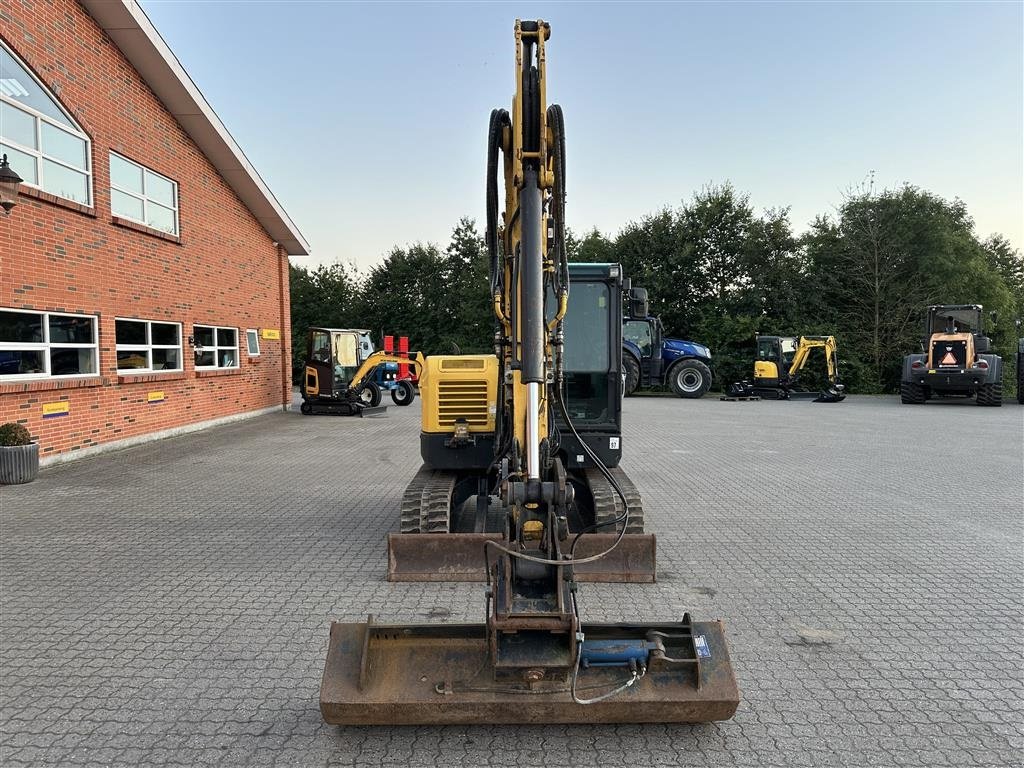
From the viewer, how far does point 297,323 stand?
40875mm

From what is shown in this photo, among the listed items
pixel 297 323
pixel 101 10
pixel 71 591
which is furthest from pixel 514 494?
pixel 297 323

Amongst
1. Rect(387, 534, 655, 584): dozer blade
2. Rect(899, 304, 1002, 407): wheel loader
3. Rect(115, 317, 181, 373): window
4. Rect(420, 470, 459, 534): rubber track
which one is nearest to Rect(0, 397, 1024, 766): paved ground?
Rect(387, 534, 655, 584): dozer blade

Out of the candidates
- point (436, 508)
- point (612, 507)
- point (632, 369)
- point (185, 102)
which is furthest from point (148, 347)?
point (632, 369)

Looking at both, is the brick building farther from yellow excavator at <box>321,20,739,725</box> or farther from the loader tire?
the loader tire

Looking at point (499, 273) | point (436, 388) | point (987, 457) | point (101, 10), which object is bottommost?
point (987, 457)

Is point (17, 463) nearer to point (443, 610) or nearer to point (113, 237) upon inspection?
point (113, 237)

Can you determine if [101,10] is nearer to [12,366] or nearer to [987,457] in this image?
[12,366]

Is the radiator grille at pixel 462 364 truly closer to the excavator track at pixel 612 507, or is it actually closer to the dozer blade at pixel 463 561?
the excavator track at pixel 612 507

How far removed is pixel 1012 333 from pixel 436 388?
3160 centimetres

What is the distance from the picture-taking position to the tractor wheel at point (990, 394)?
71.9ft

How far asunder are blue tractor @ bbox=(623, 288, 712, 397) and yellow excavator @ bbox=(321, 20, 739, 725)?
16.0m

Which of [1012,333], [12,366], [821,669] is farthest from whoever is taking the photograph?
[1012,333]

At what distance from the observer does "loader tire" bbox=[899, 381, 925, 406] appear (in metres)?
23.2

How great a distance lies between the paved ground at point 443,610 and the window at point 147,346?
9.93 ft
